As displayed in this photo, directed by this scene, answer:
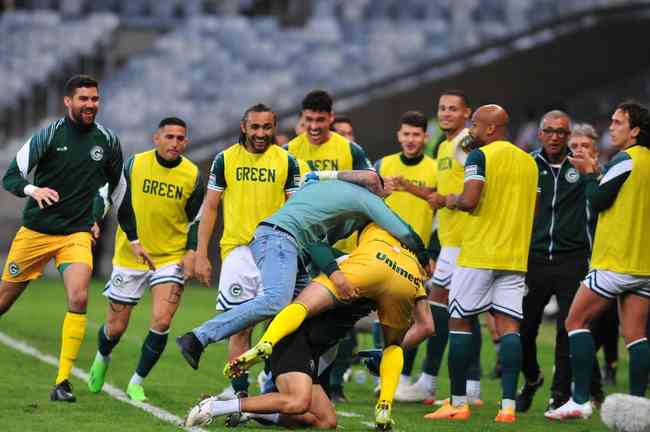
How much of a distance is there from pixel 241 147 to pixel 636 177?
10.1 ft

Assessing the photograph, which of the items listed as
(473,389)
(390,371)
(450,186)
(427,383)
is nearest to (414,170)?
(450,186)

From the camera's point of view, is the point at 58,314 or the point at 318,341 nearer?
the point at 318,341

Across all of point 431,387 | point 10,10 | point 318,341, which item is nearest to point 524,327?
point 431,387

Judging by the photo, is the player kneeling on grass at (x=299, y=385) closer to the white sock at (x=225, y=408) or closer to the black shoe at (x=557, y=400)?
the white sock at (x=225, y=408)

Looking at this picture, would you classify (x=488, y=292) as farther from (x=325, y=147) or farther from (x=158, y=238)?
(x=158, y=238)

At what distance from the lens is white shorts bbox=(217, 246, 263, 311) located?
1104 centimetres

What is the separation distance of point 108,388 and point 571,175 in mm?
4259

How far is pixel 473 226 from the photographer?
11.0m

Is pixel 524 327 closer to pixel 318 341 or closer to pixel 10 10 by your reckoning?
pixel 318 341

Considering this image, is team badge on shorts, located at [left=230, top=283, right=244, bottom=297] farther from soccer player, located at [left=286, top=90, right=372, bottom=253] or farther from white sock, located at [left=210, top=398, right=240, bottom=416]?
white sock, located at [left=210, top=398, right=240, bottom=416]

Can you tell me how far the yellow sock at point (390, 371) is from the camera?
9641mm

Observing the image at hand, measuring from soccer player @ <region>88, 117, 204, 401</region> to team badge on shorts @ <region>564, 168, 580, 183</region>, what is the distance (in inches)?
119

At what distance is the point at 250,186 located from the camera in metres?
11.3

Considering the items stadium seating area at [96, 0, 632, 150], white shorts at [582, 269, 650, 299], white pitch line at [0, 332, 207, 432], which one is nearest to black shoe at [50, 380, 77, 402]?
white pitch line at [0, 332, 207, 432]
